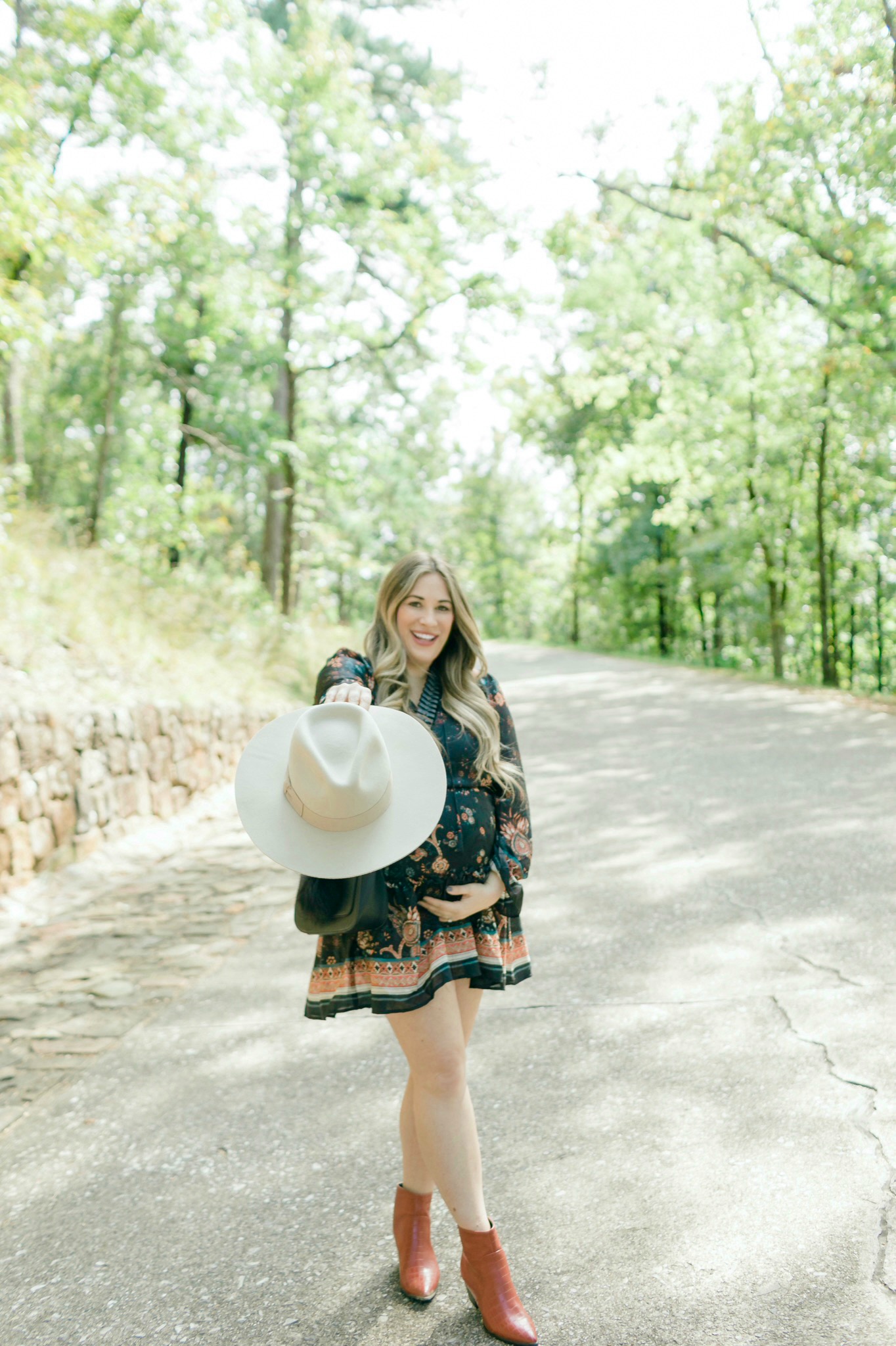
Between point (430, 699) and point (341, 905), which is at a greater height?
point (430, 699)

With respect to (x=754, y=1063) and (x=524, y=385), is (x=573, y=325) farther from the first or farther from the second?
(x=754, y=1063)

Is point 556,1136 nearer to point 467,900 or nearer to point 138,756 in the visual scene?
point 467,900

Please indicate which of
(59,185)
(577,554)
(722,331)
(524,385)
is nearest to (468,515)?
Answer: (577,554)

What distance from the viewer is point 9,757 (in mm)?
5988

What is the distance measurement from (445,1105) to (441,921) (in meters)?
0.43

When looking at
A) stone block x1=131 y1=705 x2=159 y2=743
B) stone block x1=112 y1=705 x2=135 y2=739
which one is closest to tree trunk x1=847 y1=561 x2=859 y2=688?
stone block x1=131 y1=705 x2=159 y2=743

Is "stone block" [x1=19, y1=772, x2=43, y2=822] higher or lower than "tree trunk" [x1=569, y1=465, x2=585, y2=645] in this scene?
lower

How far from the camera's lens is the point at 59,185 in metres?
8.62

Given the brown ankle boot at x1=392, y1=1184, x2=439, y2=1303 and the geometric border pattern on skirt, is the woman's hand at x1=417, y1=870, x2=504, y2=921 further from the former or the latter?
the brown ankle boot at x1=392, y1=1184, x2=439, y2=1303

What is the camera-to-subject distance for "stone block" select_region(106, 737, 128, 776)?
7.26 meters

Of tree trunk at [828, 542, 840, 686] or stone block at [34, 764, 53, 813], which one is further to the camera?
tree trunk at [828, 542, 840, 686]

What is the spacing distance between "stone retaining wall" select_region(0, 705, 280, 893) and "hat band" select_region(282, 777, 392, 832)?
4.25 metres

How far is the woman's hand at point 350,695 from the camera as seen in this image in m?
2.43

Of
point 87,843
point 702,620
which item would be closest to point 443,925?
point 87,843
